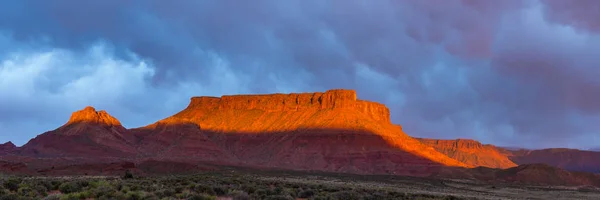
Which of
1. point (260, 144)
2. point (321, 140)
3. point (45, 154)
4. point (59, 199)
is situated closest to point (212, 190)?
point (59, 199)

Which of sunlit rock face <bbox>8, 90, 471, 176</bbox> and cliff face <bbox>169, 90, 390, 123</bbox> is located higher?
cliff face <bbox>169, 90, 390, 123</bbox>

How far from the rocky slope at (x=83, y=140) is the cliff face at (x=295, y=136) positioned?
7.14 metres

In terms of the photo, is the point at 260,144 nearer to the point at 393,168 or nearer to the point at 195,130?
the point at 195,130

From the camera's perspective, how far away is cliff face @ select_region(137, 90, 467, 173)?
115000 millimetres

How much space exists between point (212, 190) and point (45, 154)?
90136 millimetres

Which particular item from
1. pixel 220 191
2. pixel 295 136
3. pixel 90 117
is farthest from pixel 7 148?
pixel 220 191

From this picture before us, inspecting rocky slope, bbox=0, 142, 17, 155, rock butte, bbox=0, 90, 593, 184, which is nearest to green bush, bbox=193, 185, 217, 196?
rock butte, bbox=0, 90, 593, 184

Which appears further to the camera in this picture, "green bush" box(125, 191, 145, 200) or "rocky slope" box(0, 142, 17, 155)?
"rocky slope" box(0, 142, 17, 155)

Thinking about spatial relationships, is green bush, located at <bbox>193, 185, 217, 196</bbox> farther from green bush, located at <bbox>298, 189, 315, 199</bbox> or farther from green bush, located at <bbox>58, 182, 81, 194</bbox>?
green bush, located at <bbox>58, 182, 81, 194</bbox>

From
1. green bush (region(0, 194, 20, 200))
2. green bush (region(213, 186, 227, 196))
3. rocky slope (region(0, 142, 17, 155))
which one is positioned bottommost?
green bush (region(0, 194, 20, 200))

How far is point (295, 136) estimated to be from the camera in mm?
127000

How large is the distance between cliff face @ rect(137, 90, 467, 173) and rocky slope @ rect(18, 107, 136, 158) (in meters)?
7.14

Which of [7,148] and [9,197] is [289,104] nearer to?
[7,148]

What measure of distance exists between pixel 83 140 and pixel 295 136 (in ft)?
165
